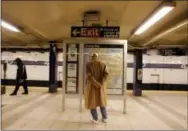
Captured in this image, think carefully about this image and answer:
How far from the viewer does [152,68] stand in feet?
49.2

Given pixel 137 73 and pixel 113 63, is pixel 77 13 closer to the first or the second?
pixel 113 63

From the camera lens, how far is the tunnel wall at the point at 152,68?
14914mm

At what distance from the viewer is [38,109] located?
→ 7.52 metres

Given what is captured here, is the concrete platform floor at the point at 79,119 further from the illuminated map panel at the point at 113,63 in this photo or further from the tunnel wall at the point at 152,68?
the tunnel wall at the point at 152,68

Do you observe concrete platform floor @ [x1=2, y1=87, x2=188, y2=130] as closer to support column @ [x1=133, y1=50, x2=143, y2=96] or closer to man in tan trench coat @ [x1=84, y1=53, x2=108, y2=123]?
man in tan trench coat @ [x1=84, y1=53, x2=108, y2=123]

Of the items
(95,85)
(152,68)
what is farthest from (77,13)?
(152,68)

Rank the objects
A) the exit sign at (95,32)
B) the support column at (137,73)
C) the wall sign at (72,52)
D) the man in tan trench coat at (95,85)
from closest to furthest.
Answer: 1. the man in tan trench coat at (95,85)
2. the exit sign at (95,32)
3. the wall sign at (72,52)
4. the support column at (137,73)

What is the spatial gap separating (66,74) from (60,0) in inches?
99.1

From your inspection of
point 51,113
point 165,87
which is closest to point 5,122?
point 51,113

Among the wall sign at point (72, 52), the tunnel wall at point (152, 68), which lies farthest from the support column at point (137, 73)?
the wall sign at point (72, 52)

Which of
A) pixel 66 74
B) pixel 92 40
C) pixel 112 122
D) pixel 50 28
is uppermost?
pixel 50 28

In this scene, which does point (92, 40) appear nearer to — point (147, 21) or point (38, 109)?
point (147, 21)

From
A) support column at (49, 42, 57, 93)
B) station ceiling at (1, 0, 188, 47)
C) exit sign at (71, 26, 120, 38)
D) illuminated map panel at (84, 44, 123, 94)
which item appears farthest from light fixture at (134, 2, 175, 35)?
support column at (49, 42, 57, 93)

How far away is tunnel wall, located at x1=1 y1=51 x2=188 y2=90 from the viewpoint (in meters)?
14.9
